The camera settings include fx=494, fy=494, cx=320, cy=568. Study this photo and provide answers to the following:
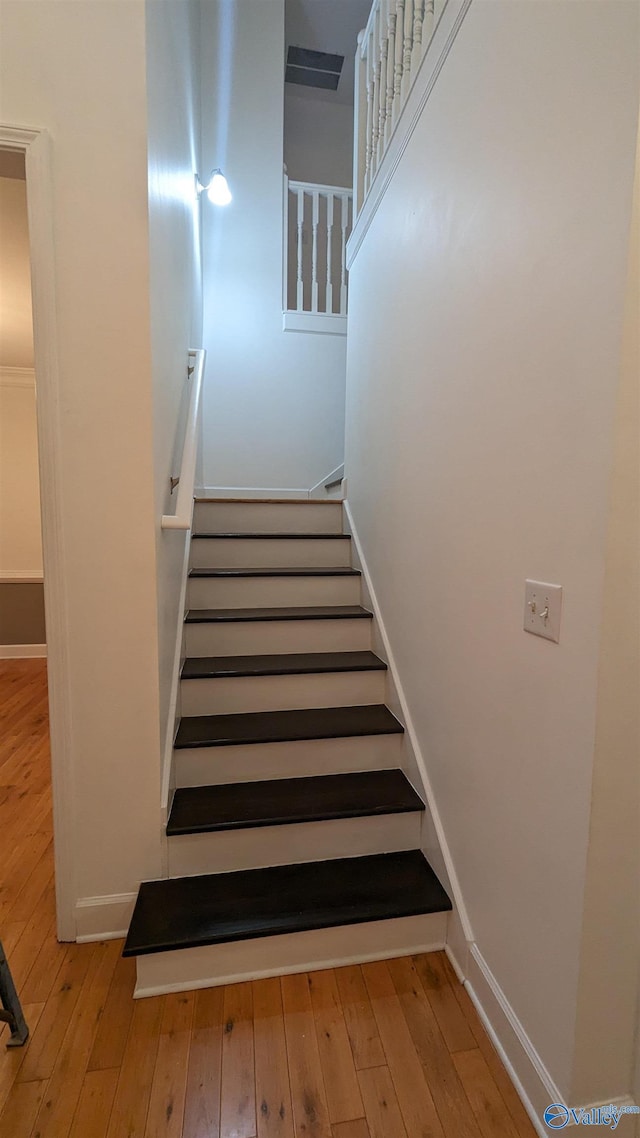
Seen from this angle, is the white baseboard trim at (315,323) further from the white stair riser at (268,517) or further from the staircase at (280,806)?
the staircase at (280,806)

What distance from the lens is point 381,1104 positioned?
1.05 metres

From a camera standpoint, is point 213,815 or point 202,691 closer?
point 213,815

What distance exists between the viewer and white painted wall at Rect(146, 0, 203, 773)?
55.9 inches

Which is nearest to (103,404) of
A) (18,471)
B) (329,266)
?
(329,266)

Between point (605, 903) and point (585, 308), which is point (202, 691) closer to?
point (605, 903)

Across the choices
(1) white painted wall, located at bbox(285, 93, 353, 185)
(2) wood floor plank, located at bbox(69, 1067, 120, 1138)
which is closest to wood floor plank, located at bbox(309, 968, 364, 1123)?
(2) wood floor plank, located at bbox(69, 1067, 120, 1138)

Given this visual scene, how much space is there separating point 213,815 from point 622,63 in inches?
74.4

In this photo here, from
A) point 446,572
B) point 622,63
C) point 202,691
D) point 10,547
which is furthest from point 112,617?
point 10,547

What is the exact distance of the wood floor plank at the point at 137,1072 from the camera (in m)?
1.00

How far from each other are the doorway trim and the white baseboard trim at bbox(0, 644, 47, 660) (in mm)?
3326

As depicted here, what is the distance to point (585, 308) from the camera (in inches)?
34.5

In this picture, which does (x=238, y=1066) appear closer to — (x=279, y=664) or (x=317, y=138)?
(x=279, y=664)

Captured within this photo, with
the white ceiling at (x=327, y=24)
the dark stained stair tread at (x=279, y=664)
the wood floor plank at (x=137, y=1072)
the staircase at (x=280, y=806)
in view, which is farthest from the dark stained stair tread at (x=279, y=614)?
the white ceiling at (x=327, y=24)

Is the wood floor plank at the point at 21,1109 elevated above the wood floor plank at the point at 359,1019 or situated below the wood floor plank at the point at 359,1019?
above
